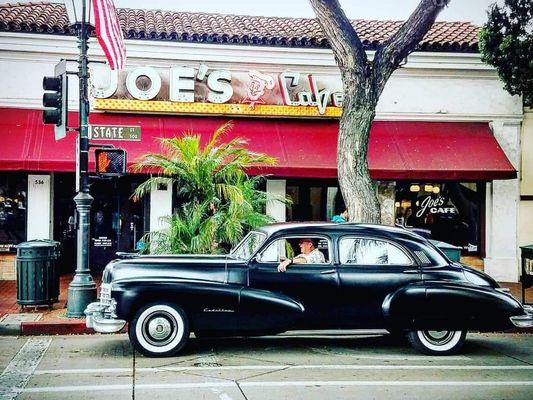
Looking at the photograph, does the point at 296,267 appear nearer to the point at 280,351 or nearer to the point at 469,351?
the point at 280,351

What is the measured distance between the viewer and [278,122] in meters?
15.9

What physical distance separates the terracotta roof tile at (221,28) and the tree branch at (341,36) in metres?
4.28

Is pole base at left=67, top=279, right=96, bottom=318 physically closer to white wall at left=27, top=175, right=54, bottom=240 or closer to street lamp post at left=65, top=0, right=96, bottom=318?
street lamp post at left=65, top=0, right=96, bottom=318

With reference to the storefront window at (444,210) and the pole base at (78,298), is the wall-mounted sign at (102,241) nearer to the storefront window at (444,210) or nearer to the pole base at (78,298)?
the pole base at (78,298)

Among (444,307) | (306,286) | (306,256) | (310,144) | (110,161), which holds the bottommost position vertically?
(444,307)

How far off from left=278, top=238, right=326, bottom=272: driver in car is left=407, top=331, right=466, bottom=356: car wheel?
152 cm

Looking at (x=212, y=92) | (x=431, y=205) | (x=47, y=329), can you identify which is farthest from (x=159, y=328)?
(x=431, y=205)

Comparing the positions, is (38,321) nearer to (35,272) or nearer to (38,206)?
(35,272)

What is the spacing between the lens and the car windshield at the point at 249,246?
27.5 ft

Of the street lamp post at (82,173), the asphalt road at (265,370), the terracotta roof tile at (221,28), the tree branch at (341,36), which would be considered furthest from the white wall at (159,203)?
the asphalt road at (265,370)

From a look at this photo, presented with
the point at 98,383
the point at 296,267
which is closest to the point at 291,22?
the point at 296,267

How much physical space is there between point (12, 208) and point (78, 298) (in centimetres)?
600

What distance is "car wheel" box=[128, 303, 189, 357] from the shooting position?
7.91 m

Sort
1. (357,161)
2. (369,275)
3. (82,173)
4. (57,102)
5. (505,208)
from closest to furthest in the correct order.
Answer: (369,275) → (57,102) → (82,173) → (357,161) → (505,208)
